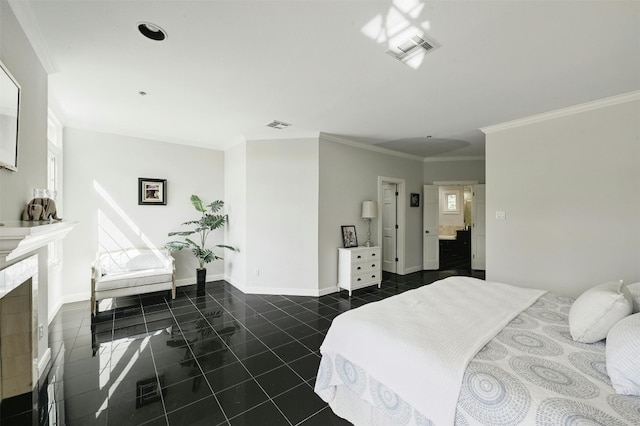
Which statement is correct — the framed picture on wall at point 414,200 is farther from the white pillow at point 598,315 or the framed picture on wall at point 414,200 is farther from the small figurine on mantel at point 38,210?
the small figurine on mantel at point 38,210

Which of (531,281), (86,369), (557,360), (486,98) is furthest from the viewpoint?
(531,281)

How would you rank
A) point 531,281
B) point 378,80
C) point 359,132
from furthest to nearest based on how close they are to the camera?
1. point 359,132
2. point 531,281
3. point 378,80

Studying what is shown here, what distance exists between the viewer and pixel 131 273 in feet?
11.8

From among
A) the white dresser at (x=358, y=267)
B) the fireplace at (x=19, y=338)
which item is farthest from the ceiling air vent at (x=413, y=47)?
the fireplace at (x=19, y=338)

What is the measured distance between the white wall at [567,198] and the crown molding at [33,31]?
4.83m

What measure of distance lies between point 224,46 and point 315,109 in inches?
53.9

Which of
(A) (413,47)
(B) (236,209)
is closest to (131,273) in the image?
(B) (236,209)

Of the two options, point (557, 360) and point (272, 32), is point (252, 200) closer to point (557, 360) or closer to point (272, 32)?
point (272, 32)

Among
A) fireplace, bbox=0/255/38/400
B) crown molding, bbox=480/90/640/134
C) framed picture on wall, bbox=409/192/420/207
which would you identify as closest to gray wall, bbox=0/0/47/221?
fireplace, bbox=0/255/38/400

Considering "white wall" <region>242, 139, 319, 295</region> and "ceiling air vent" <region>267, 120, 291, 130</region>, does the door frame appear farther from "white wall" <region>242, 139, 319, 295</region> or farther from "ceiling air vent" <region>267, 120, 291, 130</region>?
"ceiling air vent" <region>267, 120, 291, 130</region>

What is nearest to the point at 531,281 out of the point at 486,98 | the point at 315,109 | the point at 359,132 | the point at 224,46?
the point at 486,98

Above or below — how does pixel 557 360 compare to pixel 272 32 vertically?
below

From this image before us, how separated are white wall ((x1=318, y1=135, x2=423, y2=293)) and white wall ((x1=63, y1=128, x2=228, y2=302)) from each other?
85.4 inches

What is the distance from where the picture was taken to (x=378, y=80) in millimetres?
2449
